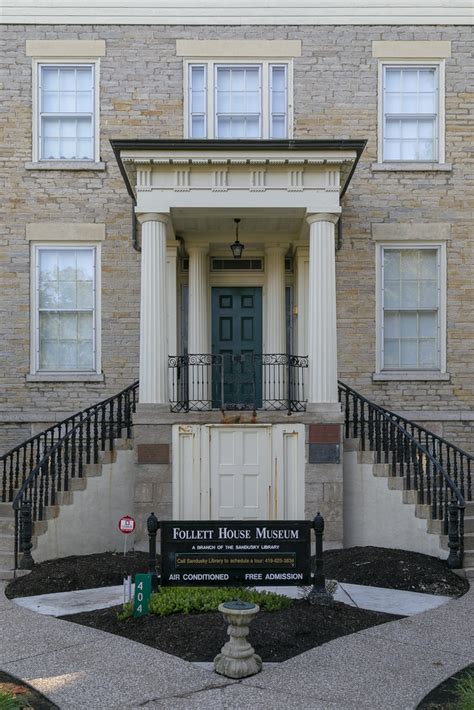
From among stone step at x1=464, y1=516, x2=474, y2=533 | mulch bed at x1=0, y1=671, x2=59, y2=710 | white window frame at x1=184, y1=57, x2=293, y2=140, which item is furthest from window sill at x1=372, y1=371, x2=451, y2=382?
mulch bed at x1=0, y1=671, x2=59, y2=710

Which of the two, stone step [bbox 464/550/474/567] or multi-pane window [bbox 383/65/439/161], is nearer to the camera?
stone step [bbox 464/550/474/567]

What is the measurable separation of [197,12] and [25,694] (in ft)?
38.9

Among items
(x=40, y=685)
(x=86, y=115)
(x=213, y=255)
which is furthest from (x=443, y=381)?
(x=40, y=685)

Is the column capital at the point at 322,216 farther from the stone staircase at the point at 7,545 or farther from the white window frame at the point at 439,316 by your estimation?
the stone staircase at the point at 7,545

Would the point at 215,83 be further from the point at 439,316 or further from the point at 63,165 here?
the point at 439,316

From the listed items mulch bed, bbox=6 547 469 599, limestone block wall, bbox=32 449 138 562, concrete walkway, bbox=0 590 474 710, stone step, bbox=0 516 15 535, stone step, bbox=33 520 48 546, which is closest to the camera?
concrete walkway, bbox=0 590 474 710

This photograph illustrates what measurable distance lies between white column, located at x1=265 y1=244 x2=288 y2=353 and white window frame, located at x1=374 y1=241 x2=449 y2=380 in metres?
1.65

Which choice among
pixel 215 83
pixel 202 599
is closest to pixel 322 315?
pixel 202 599

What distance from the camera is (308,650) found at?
21.8ft

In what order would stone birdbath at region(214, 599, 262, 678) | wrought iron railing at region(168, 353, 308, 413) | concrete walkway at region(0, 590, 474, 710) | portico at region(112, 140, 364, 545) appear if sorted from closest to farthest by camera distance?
concrete walkway at region(0, 590, 474, 710)
stone birdbath at region(214, 599, 262, 678)
portico at region(112, 140, 364, 545)
wrought iron railing at region(168, 353, 308, 413)

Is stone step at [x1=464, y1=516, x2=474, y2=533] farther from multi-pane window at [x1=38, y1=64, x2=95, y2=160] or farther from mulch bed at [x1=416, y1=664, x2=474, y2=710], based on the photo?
multi-pane window at [x1=38, y1=64, x2=95, y2=160]

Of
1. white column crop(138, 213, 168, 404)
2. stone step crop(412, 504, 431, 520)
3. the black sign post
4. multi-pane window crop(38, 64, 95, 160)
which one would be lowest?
stone step crop(412, 504, 431, 520)

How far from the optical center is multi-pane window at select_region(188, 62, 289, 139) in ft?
45.7

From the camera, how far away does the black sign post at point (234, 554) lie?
7.25 m
